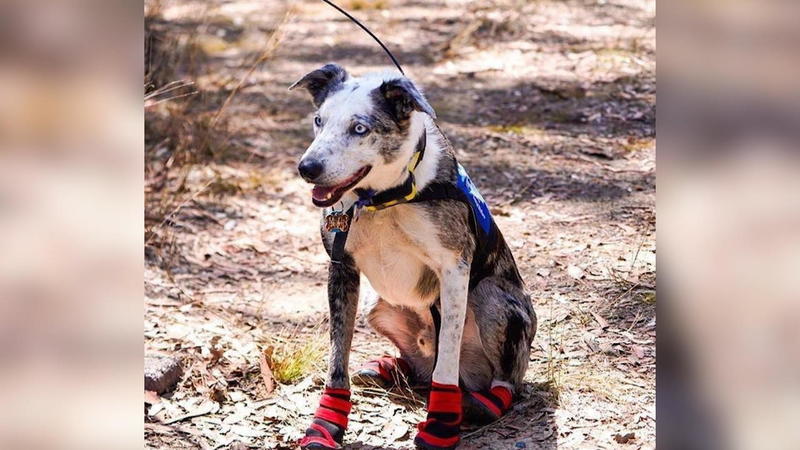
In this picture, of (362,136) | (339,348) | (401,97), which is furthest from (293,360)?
(401,97)

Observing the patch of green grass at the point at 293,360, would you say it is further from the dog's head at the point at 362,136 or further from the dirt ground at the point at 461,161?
the dog's head at the point at 362,136

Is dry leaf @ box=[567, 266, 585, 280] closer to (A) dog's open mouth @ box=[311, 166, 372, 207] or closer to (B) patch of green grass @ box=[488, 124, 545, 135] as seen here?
(A) dog's open mouth @ box=[311, 166, 372, 207]

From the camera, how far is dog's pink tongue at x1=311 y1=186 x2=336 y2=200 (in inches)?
133

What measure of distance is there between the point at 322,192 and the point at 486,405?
121 centimetres

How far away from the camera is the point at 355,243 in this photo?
3.76m

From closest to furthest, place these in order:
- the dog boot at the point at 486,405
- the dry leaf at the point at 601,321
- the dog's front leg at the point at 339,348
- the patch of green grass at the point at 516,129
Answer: the dog's front leg at the point at 339,348
the dog boot at the point at 486,405
the dry leaf at the point at 601,321
the patch of green grass at the point at 516,129

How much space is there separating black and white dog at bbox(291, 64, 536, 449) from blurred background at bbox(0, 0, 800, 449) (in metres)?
0.26

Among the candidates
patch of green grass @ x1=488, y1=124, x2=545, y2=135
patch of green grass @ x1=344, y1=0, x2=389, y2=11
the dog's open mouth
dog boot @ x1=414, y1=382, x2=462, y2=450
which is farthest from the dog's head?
patch of green grass @ x1=344, y1=0, x2=389, y2=11

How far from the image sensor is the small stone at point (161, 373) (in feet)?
13.8

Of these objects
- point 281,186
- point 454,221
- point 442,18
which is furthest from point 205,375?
point 442,18

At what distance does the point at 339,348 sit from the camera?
3.88 metres

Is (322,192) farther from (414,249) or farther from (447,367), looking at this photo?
(447,367)

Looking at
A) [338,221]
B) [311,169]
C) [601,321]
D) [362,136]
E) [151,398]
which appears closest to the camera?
[311,169]

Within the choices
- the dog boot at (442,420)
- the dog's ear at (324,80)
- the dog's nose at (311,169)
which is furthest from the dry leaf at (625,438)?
the dog's ear at (324,80)
